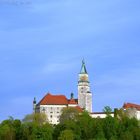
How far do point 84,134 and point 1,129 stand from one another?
1150 cm

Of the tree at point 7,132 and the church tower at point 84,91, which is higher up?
the church tower at point 84,91

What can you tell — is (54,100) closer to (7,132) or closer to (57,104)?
(57,104)

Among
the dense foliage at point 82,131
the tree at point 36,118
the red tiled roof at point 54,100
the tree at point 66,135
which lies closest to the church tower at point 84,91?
the red tiled roof at point 54,100

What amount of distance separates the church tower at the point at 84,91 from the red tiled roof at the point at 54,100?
3.49 meters

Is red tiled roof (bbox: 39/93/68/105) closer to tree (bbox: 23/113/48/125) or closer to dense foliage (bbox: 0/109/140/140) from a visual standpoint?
tree (bbox: 23/113/48/125)

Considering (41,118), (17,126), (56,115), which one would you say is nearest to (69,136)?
(17,126)

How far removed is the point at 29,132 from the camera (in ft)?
389

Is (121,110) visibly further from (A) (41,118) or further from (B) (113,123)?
(B) (113,123)

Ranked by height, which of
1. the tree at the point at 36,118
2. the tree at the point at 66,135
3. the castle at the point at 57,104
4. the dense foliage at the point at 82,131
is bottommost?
the tree at the point at 66,135

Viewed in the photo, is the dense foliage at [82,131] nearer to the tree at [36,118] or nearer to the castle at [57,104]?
the tree at [36,118]

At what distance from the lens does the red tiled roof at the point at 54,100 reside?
169375 millimetres

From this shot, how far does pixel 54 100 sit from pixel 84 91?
27.2ft

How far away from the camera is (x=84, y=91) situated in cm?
17500

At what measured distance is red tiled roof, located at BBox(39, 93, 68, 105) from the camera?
169 meters
